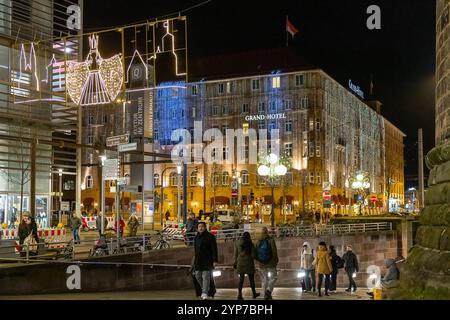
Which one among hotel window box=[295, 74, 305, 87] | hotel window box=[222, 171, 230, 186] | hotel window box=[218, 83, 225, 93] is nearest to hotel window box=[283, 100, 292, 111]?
hotel window box=[295, 74, 305, 87]

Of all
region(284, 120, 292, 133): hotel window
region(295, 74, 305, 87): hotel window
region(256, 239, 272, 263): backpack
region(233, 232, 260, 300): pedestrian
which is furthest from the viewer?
region(295, 74, 305, 87): hotel window

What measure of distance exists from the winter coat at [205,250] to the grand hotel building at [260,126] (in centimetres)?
5808

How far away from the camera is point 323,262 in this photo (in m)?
18.7

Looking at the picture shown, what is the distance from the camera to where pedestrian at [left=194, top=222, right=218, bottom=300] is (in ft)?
44.4

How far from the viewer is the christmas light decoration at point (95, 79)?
2850cm

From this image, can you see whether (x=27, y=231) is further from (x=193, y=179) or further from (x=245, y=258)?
(x=193, y=179)

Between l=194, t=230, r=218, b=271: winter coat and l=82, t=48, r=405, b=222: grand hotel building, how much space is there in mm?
58078

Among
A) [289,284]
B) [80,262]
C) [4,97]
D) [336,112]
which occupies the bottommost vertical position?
[289,284]

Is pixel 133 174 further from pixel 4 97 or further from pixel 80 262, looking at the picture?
pixel 80 262

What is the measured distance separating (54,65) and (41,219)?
8438 millimetres

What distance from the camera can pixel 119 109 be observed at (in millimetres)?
85812

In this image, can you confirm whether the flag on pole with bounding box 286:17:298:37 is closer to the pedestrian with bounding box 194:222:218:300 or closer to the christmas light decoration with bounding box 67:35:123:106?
the christmas light decoration with bounding box 67:35:123:106

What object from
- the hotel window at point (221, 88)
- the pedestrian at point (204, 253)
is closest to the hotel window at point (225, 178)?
the hotel window at point (221, 88)
